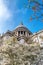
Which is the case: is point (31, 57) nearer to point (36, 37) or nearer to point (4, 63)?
point (4, 63)

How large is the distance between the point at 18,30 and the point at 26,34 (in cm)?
230

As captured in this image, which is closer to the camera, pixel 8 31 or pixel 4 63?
pixel 4 63

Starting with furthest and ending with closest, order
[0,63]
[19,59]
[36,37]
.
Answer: [36,37]
[0,63]
[19,59]

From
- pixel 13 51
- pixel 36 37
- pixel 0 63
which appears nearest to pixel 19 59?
pixel 13 51

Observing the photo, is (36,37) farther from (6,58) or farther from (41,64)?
(6,58)

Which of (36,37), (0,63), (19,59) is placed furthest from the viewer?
(36,37)

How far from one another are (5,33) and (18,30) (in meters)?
3.63

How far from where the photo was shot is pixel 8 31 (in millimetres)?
56125

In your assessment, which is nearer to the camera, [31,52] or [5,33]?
[31,52]

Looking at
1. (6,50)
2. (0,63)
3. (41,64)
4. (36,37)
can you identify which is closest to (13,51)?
(6,50)

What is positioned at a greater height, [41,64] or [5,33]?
[5,33]

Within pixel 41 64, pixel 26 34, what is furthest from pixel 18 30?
pixel 41 64

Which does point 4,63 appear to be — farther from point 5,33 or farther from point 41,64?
point 5,33

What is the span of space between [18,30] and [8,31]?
308 centimetres
